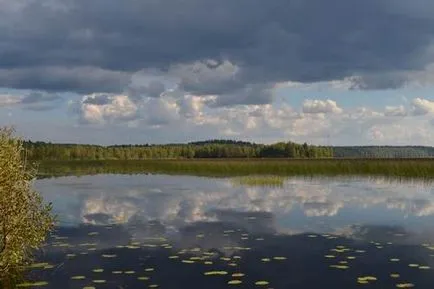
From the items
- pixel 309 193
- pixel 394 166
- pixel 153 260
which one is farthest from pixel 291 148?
pixel 153 260

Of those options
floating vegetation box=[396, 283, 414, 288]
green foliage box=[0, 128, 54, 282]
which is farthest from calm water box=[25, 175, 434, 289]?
green foliage box=[0, 128, 54, 282]

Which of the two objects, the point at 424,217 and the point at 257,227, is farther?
the point at 424,217

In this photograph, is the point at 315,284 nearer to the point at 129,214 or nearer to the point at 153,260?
the point at 153,260

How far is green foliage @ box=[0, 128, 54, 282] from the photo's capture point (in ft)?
47.9

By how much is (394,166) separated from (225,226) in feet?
174

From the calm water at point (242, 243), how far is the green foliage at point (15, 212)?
2.81 feet

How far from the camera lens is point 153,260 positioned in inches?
651

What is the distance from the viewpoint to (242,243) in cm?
1969

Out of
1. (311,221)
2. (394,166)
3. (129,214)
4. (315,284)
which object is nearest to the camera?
(315,284)

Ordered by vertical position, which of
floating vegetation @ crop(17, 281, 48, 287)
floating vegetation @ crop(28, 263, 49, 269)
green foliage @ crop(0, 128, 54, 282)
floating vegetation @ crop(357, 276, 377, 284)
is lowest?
floating vegetation @ crop(17, 281, 48, 287)

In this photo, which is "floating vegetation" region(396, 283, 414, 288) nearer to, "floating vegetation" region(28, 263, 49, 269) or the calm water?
the calm water

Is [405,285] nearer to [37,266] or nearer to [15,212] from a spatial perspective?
[37,266]

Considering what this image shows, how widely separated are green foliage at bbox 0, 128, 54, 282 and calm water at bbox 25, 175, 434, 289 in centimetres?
86

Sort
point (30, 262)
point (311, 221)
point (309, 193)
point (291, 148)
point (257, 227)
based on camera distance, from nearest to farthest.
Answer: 1. point (30, 262)
2. point (257, 227)
3. point (311, 221)
4. point (309, 193)
5. point (291, 148)
